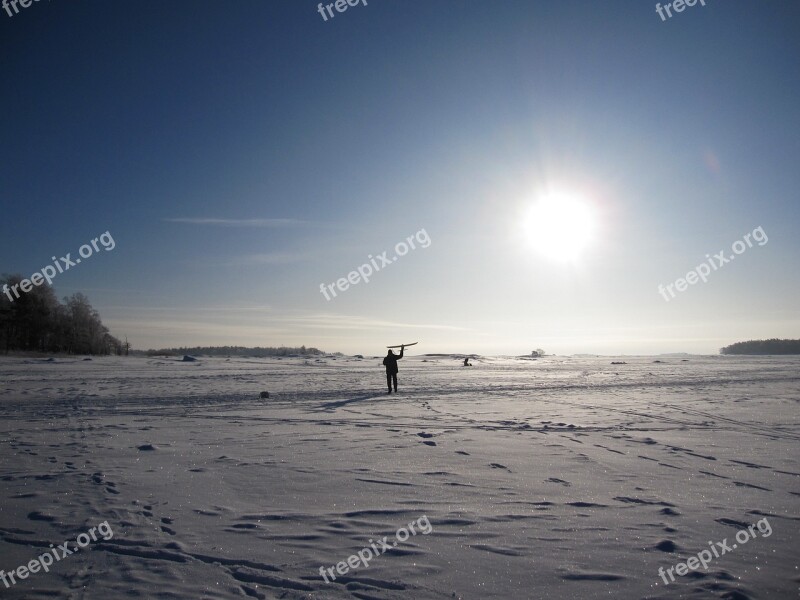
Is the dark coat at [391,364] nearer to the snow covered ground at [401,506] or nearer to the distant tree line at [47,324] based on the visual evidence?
the snow covered ground at [401,506]

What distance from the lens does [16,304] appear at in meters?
59.2

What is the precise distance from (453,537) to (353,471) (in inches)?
111

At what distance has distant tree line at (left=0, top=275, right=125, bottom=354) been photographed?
194 ft

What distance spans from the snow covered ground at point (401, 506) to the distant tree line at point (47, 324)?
206 feet

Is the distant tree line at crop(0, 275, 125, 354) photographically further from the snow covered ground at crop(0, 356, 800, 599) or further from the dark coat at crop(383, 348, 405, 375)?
the snow covered ground at crop(0, 356, 800, 599)

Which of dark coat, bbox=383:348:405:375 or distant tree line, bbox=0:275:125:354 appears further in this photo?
distant tree line, bbox=0:275:125:354

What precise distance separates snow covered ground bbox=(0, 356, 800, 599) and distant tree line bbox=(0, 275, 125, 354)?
62.8 m

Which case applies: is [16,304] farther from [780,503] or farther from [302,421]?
[780,503]

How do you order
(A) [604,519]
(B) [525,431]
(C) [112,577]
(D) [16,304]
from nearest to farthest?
(C) [112,577] → (A) [604,519] → (B) [525,431] → (D) [16,304]

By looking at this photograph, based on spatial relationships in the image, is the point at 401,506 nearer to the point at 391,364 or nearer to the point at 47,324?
the point at 391,364

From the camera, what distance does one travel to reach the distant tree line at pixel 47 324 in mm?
59250

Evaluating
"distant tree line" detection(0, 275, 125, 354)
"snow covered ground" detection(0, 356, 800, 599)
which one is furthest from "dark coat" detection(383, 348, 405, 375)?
"distant tree line" detection(0, 275, 125, 354)

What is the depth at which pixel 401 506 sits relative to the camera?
5773 millimetres

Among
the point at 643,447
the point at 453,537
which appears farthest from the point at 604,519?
the point at 643,447
